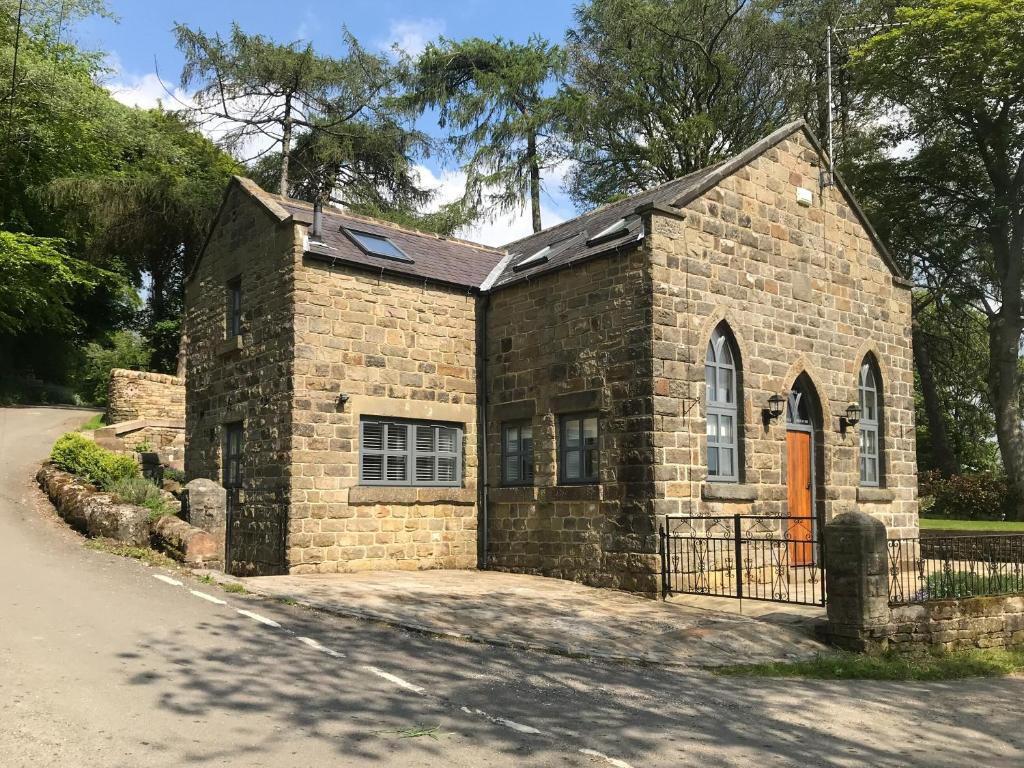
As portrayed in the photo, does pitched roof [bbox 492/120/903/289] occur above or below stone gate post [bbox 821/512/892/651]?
above

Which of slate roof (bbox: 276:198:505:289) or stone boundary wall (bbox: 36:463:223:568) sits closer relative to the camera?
stone boundary wall (bbox: 36:463:223:568)

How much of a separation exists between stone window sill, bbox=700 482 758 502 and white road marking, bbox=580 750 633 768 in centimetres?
744

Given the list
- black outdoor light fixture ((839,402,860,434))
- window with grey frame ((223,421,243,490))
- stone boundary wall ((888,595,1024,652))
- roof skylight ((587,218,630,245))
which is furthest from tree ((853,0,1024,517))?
window with grey frame ((223,421,243,490))

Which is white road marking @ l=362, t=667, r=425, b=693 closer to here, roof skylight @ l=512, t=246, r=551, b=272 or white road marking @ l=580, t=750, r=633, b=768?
white road marking @ l=580, t=750, r=633, b=768

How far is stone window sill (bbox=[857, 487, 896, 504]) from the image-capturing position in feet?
50.0

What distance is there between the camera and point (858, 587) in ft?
32.4

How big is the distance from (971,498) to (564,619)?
2086cm

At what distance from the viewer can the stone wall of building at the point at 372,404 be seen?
45.5 feet

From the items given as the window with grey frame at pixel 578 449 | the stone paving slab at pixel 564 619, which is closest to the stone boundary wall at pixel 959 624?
the stone paving slab at pixel 564 619

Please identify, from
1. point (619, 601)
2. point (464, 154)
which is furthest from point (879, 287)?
point (464, 154)

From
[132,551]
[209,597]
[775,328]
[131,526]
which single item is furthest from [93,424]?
[775,328]

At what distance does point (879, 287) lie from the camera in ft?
54.1

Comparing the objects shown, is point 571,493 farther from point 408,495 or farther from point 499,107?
point 499,107

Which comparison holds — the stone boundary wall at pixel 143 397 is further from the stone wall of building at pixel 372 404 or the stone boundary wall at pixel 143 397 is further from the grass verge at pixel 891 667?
the grass verge at pixel 891 667
